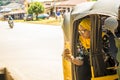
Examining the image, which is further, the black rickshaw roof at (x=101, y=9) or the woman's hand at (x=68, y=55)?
the woman's hand at (x=68, y=55)

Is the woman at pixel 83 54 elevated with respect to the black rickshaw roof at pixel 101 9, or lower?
lower

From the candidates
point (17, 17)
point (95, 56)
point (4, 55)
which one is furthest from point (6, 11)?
point (95, 56)

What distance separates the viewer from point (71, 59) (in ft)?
13.6

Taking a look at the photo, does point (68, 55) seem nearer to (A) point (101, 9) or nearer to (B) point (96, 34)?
(B) point (96, 34)

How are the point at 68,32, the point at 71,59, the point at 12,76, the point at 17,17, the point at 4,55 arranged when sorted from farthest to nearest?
the point at 17,17, the point at 4,55, the point at 12,76, the point at 68,32, the point at 71,59

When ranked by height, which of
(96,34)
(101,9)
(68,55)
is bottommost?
(68,55)

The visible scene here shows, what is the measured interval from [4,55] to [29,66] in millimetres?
2691

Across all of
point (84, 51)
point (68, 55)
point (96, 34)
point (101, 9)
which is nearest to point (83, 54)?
point (84, 51)

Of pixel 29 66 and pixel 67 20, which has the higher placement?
pixel 67 20

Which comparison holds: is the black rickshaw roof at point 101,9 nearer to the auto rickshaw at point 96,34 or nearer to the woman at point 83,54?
the auto rickshaw at point 96,34

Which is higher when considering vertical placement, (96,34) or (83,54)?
(96,34)

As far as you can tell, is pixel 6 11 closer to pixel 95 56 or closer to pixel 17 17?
pixel 17 17

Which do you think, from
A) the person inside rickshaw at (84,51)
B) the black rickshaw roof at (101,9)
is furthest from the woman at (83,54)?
the black rickshaw roof at (101,9)

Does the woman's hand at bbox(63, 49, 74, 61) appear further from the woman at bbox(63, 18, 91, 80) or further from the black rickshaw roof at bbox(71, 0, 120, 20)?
the black rickshaw roof at bbox(71, 0, 120, 20)
